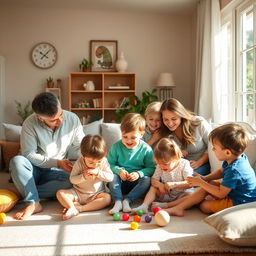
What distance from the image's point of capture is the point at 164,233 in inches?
76.5

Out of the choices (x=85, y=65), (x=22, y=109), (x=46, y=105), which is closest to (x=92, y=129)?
(x=46, y=105)

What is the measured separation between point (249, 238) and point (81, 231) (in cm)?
91

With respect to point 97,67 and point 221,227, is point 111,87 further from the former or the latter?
point 221,227

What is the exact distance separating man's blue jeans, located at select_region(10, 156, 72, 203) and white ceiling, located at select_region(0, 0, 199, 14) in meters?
3.42

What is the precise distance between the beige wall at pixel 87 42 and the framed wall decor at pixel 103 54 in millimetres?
88

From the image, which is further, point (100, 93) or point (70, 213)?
point (100, 93)

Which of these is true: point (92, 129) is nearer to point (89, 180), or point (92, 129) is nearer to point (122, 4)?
point (89, 180)

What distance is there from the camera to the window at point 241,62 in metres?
3.62

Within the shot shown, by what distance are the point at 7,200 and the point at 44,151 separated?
0.47 metres

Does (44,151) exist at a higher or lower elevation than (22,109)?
lower

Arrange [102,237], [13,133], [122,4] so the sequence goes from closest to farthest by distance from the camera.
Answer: [102,237]
[13,133]
[122,4]


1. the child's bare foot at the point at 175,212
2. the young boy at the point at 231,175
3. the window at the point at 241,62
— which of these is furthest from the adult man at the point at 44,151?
the window at the point at 241,62

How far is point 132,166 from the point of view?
8.86ft

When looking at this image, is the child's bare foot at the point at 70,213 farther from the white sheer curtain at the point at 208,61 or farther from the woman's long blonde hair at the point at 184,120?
the white sheer curtain at the point at 208,61
